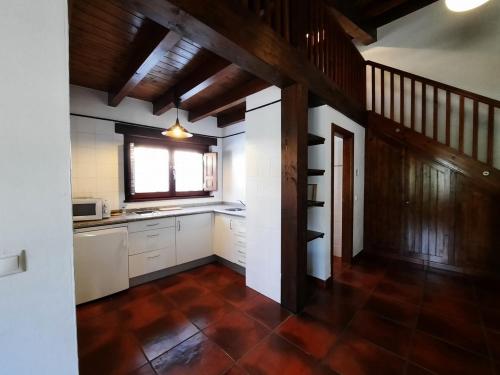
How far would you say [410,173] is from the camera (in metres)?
3.14

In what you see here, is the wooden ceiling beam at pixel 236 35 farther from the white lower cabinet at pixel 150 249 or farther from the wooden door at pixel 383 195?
the white lower cabinet at pixel 150 249

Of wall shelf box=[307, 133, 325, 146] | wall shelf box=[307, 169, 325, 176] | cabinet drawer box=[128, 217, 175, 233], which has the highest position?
wall shelf box=[307, 133, 325, 146]

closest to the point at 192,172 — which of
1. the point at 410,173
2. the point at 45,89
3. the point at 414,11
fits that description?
the point at 45,89

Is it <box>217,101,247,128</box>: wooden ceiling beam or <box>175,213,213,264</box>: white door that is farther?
Answer: <box>217,101,247,128</box>: wooden ceiling beam

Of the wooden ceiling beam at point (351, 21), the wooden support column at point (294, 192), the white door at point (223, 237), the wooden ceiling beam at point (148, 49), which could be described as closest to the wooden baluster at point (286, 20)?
the wooden support column at point (294, 192)

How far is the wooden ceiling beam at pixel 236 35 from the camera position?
1.13 metres

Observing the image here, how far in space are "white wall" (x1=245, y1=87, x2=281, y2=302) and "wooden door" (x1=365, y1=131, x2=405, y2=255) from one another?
6.92ft

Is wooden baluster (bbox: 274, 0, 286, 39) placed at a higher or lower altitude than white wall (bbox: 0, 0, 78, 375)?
higher

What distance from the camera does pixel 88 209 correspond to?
93.6 inches

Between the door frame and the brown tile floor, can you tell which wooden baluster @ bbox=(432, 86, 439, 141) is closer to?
the door frame

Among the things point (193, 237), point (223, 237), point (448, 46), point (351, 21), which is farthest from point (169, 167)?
point (448, 46)

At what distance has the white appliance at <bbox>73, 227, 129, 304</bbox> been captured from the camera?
7.09ft

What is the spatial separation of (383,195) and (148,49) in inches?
142

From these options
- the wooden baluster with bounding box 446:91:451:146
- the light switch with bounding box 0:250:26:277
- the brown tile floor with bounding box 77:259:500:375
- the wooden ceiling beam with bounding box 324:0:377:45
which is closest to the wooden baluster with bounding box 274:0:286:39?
the wooden ceiling beam with bounding box 324:0:377:45
